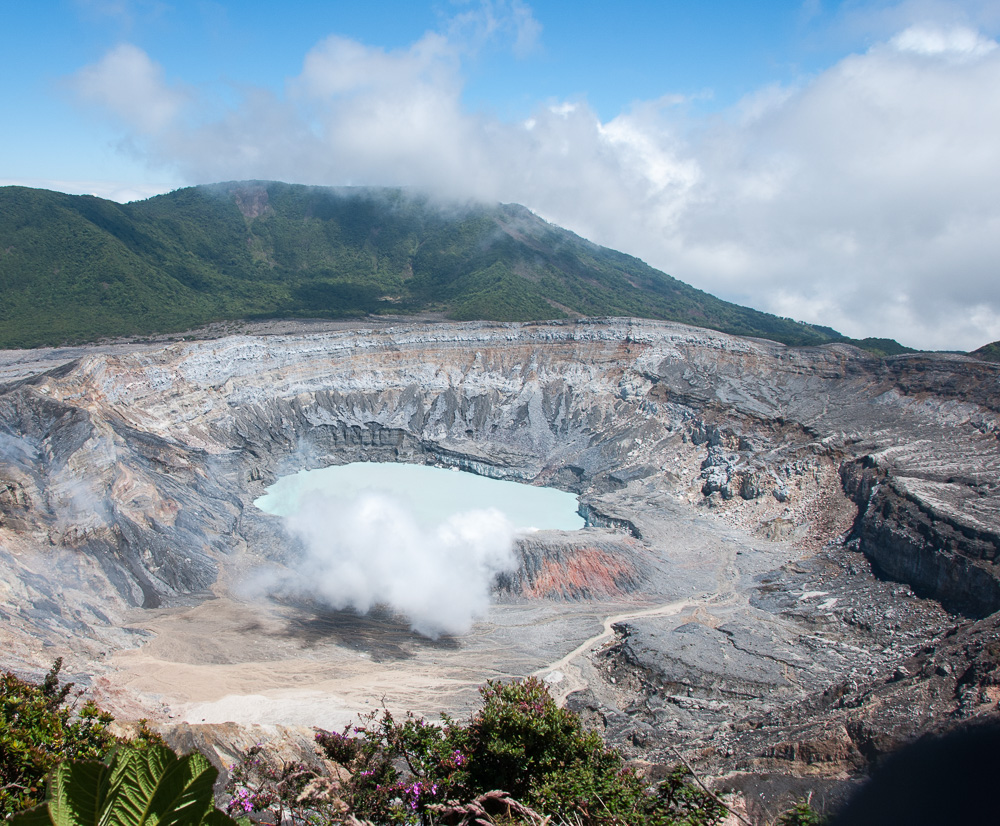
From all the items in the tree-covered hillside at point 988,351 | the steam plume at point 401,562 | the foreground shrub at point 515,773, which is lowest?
the steam plume at point 401,562

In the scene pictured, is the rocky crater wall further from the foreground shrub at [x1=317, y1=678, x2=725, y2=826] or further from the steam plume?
the foreground shrub at [x1=317, y1=678, x2=725, y2=826]

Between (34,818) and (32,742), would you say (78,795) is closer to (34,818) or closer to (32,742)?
(34,818)

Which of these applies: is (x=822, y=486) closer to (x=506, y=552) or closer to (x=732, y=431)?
(x=732, y=431)

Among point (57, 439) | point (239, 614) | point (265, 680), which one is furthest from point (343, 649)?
point (57, 439)

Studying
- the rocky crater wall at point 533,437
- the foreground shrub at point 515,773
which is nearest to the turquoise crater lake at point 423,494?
the rocky crater wall at point 533,437

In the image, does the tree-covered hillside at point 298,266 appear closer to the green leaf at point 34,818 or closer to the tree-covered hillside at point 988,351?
the tree-covered hillside at point 988,351

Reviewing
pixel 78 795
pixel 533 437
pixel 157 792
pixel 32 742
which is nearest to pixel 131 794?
pixel 157 792
